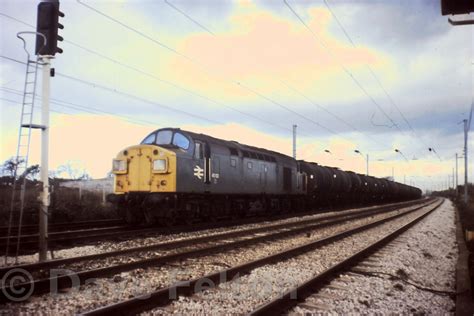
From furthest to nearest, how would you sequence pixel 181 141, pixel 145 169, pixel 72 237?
pixel 181 141
pixel 145 169
pixel 72 237

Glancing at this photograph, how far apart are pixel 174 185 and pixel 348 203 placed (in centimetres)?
2771

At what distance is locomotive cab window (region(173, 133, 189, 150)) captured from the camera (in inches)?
558

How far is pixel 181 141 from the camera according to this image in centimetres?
1426

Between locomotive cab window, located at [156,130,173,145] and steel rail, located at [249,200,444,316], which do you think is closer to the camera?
steel rail, located at [249,200,444,316]

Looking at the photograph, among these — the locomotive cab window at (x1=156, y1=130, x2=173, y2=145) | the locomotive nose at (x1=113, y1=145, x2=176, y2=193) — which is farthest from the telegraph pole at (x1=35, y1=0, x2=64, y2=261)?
the locomotive cab window at (x1=156, y1=130, x2=173, y2=145)

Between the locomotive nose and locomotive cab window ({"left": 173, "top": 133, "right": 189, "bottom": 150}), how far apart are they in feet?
3.55

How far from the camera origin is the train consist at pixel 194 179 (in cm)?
1312

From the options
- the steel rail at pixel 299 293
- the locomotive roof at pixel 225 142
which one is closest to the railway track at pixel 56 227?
the locomotive roof at pixel 225 142

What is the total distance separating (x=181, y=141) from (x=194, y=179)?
142cm

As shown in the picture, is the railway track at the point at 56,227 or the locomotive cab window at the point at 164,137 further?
the locomotive cab window at the point at 164,137

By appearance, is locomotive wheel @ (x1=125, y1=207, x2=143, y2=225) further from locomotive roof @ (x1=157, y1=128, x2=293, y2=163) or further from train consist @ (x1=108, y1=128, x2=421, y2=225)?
locomotive roof @ (x1=157, y1=128, x2=293, y2=163)

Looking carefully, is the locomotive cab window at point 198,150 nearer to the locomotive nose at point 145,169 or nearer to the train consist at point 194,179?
the train consist at point 194,179

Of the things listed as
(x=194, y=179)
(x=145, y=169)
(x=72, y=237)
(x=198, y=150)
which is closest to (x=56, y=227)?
(x=72, y=237)

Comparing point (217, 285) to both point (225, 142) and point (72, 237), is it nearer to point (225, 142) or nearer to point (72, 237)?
point (72, 237)
